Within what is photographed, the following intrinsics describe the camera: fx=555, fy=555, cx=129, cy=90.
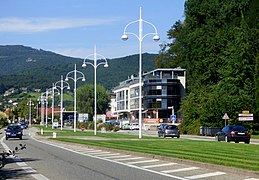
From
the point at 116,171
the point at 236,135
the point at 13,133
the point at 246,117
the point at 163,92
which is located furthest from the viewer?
the point at 163,92

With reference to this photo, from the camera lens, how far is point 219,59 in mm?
81938

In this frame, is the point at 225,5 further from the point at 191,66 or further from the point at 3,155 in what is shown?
the point at 3,155

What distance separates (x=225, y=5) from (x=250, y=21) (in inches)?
236

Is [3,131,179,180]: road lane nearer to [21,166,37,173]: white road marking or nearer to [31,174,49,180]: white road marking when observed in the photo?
[21,166,37,173]: white road marking

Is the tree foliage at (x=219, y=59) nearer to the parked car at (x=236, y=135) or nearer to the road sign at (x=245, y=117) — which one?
the road sign at (x=245, y=117)

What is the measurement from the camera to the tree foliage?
70000mm

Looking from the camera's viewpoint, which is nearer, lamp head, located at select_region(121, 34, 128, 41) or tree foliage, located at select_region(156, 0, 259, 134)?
lamp head, located at select_region(121, 34, 128, 41)

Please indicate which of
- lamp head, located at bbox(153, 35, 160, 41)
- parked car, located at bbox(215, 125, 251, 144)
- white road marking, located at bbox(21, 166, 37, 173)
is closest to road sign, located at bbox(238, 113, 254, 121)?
parked car, located at bbox(215, 125, 251, 144)

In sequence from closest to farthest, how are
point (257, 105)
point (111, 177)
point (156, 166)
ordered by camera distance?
point (111, 177)
point (156, 166)
point (257, 105)

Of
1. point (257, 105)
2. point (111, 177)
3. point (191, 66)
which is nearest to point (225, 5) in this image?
point (191, 66)

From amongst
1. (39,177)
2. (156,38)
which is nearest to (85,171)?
(39,177)

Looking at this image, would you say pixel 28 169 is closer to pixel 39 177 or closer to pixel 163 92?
pixel 39 177

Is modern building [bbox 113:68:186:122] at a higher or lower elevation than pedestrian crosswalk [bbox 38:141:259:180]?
higher

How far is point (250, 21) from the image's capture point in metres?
79.6
